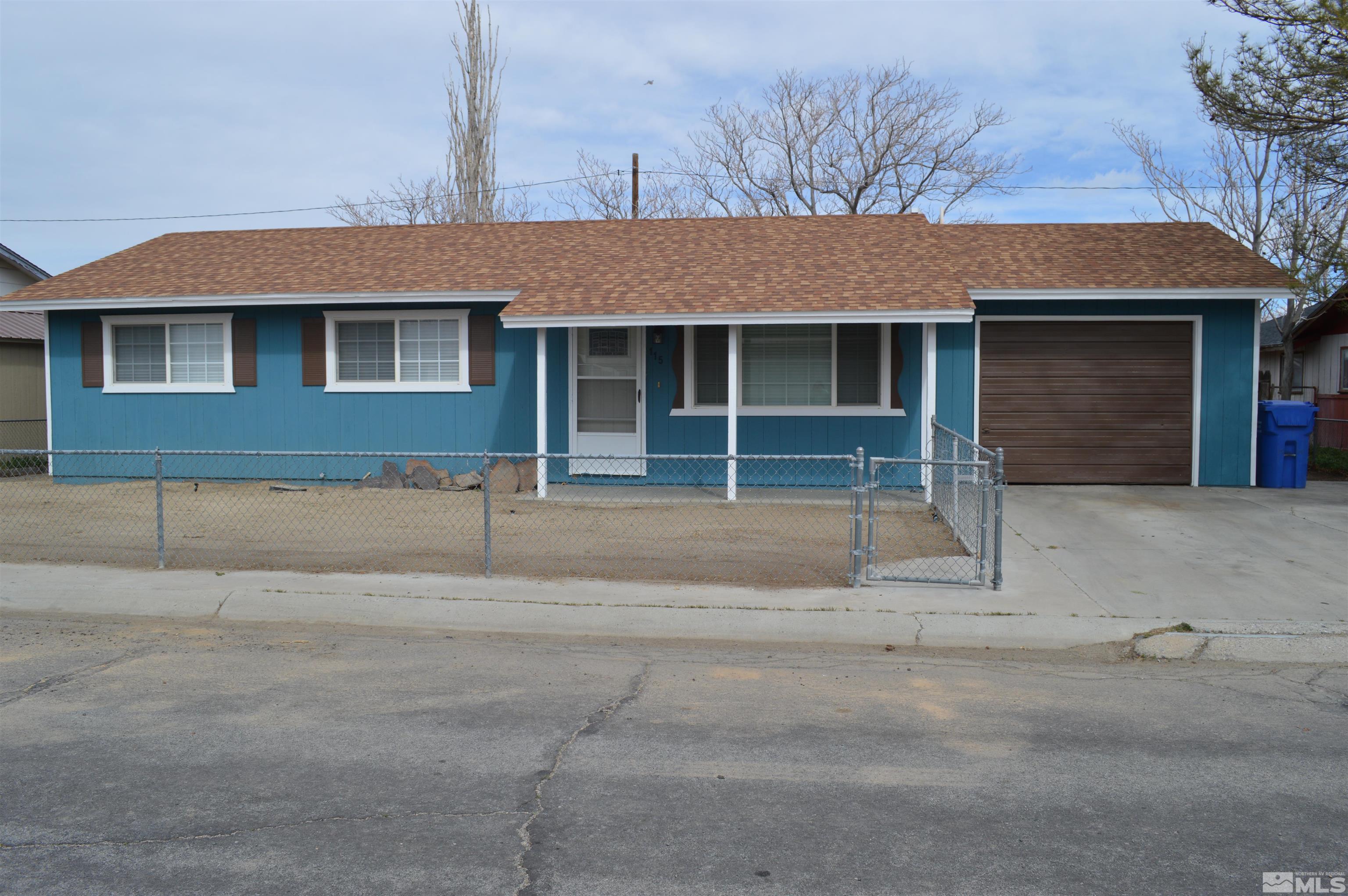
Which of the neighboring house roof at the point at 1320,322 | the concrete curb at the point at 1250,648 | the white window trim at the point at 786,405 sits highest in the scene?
the neighboring house roof at the point at 1320,322

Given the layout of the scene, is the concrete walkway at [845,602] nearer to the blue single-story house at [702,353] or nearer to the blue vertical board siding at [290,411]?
the blue single-story house at [702,353]

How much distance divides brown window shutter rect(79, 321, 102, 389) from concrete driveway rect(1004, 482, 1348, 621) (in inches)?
542

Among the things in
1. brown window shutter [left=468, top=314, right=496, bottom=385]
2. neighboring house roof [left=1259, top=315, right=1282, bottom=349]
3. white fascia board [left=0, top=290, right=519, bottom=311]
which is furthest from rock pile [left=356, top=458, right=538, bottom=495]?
neighboring house roof [left=1259, top=315, right=1282, bottom=349]

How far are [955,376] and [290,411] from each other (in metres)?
9.99

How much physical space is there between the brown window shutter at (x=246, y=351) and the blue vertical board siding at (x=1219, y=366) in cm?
1088

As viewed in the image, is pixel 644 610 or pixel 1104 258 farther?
pixel 1104 258

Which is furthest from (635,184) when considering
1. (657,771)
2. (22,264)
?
(657,771)

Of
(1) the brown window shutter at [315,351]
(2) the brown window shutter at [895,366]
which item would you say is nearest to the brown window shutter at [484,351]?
(1) the brown window shutter at [315,351]

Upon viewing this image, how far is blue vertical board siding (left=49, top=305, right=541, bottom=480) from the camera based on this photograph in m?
15.3

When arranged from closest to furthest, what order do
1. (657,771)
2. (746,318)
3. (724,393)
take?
1. (657,771)
2. (746,318)
3. (724,393)

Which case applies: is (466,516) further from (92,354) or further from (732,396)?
(92,354)

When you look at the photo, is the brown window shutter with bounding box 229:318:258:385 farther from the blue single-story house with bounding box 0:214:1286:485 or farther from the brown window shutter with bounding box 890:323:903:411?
the brown window shutter with bounding box 890:323:903:411

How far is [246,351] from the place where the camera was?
15.8m

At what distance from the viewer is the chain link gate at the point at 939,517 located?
830 cm
